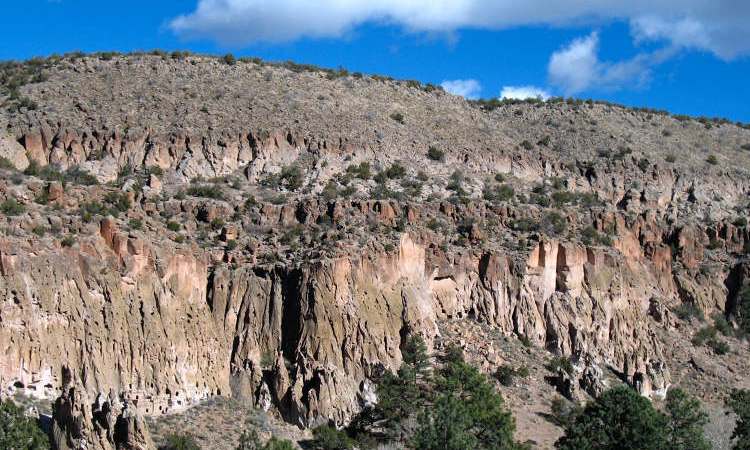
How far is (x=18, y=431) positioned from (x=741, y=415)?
108ft

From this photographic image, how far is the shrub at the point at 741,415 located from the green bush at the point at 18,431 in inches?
1159

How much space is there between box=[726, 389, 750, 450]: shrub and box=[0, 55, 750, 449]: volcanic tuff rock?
3937mm

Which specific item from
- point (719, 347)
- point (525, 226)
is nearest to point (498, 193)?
point (525, 226)

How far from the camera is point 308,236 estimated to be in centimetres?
6100

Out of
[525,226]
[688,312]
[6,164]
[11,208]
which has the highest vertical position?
[6,164]

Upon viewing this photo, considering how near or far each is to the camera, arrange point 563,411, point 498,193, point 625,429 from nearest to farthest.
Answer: point 625,429
point 563,411
point 498,193

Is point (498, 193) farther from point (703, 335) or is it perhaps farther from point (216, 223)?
point (216, 223)

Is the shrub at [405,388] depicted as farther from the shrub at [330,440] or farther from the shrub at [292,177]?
the shrub at [292,177]

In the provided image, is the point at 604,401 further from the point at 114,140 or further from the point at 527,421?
the point at 114,140

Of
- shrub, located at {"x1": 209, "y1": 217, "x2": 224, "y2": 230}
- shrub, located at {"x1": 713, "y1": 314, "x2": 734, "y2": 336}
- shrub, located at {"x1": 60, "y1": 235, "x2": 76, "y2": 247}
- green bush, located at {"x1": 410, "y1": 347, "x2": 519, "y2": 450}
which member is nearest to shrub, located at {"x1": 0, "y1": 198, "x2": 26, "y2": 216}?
shrub, located at {"x1": 60, "y1": 235, "x2": 76, "y2": 247}

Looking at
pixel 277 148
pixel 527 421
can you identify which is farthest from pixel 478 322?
pixel 277 148

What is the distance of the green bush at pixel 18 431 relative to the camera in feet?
141

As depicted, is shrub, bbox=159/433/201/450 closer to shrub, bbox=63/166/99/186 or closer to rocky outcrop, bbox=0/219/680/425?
rocky outcrop, bbox=0/219/680/425

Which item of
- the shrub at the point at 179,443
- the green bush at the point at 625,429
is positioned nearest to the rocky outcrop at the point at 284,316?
the shrub at the point at 179,443
